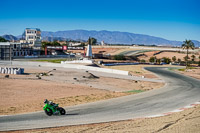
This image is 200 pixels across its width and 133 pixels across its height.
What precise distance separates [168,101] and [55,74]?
2348 cm

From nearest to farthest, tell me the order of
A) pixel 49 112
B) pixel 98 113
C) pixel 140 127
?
pixel 140 127 → pixel 49 112 → pixel 98 113

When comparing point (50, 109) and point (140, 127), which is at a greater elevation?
point (50, 109)

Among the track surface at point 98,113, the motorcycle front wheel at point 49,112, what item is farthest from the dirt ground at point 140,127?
Answer: the motorcycle front wheel at point 49,112

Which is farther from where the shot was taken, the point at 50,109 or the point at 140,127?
the point at 50,109

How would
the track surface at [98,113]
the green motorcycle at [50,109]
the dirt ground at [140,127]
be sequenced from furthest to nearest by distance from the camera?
the green motorcycle at [50,109], the track surface at [98,113], the dirt ground at [140,127]

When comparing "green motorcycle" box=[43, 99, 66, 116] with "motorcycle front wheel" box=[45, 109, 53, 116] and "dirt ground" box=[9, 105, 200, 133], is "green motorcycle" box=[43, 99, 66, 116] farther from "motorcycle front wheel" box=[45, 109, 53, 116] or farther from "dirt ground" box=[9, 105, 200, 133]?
"dirt ground" box=[9, 105, 200, 133]

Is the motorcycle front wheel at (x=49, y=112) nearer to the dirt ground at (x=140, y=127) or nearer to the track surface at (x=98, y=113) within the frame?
the track surface at (x=98, y=113)

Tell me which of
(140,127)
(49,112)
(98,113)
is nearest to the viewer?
(140,127)

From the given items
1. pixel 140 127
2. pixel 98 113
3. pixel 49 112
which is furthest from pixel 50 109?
pixel 140 127

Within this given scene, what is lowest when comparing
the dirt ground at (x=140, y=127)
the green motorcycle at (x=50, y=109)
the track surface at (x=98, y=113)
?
the track surface at (x=98, y=113)

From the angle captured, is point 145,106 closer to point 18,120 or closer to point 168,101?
point 168,101

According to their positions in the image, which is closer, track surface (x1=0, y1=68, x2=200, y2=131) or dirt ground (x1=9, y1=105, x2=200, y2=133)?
dirt ground (x1=9, y1=105, x2=200, y2=133)

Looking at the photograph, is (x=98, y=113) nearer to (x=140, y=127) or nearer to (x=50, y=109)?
(x=50, y=109)

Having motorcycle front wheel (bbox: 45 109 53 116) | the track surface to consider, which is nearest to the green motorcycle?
motorcycle front wheel (bbox: 45 109 53 116)
